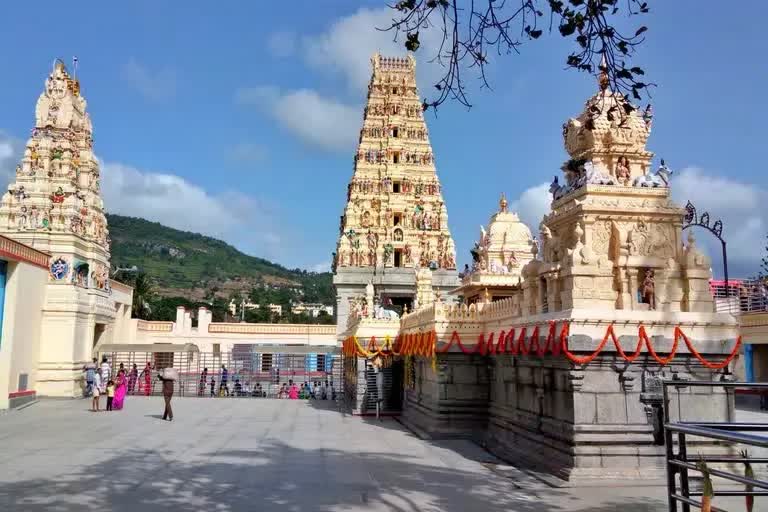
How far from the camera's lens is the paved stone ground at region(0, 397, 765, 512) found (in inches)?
333

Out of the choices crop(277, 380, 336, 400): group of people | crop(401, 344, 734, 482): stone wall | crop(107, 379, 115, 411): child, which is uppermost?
crop(401, 344, 734, 482): stone wall

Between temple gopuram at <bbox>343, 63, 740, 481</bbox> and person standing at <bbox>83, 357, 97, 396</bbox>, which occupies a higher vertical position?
temple gopuram at <bbox>343, 63, 740, 481</bbox>

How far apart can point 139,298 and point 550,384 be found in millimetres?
46546

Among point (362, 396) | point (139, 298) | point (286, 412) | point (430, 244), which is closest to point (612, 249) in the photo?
point (362, 396)

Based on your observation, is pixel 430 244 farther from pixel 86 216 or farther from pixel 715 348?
pixel 715 348

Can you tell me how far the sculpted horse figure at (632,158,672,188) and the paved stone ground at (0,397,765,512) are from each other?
473 cm

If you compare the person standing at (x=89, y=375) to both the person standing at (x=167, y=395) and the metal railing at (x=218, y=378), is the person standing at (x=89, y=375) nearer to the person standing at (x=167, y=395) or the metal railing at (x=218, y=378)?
the metal railing at (x=218, y=378)

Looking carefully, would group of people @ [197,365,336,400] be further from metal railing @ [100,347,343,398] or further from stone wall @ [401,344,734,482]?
stone wall @ [401,344,734,482]

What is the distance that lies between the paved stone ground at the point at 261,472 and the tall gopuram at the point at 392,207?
24.0 m

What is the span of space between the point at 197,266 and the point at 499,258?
134 m

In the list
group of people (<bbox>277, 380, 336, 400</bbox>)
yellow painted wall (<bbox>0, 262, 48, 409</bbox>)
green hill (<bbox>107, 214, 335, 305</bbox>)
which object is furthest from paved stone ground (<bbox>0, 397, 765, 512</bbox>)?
green hill (<bbox>107, 214, 335, 305</bbox>)

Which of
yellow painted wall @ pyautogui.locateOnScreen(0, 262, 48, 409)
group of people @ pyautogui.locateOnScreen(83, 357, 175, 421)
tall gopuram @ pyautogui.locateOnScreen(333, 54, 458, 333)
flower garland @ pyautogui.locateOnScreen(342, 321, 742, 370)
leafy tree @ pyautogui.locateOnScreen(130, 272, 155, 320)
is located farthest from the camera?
leafy tree @ pyautogui.locateOnScreen(130, 272, 155, 320)

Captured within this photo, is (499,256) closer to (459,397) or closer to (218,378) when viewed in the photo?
(459,397)

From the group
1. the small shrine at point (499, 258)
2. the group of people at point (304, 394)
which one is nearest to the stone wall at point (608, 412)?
the small shrine at point (499, 258)
